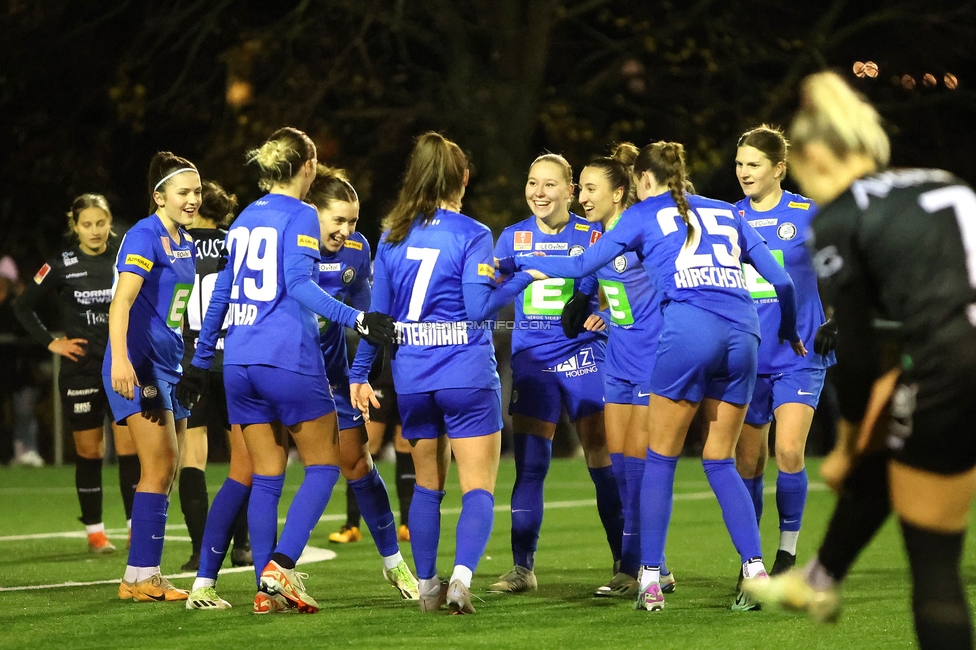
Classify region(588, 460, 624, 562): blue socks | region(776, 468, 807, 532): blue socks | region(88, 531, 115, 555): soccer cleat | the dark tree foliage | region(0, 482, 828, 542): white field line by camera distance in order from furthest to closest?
the dark tree foliage, region(0, 482, 828, 542): white field line, region(88, 531, 115, 555): soccer cleat, region(588, 460, 624, 562): blue socks, region(776, 468, 807, 532): blue socks

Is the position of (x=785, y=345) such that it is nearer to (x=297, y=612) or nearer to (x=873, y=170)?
(x=297, y=612)

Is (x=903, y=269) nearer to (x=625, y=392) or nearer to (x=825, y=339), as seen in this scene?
(x=825, y=339)

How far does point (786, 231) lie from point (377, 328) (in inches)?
101

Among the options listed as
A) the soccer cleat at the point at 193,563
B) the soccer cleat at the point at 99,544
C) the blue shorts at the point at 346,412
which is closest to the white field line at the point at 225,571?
the soccer cleat at the point at 193,563

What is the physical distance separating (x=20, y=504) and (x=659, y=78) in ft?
41.9

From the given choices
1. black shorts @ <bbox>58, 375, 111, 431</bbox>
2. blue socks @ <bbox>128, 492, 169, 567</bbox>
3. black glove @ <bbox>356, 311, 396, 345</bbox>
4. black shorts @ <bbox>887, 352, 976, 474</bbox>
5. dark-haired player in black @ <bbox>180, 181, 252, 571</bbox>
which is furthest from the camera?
black shorts @ <bbox>58, 375, 111, 431</bbox>

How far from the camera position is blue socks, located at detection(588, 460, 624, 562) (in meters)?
8.03

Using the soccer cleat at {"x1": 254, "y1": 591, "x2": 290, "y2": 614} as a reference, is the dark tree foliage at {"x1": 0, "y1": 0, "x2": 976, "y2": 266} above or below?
above

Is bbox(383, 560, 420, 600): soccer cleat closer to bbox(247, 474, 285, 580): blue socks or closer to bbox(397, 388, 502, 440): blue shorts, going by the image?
bbox(247, 474, 285, 580): blue socks

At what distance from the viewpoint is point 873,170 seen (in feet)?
13.9

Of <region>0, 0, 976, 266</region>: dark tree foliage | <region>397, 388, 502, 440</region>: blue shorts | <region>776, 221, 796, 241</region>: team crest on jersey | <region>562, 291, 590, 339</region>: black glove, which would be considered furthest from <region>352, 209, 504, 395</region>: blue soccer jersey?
<region>0, 0, 976, 266</region>: dark tree foliage

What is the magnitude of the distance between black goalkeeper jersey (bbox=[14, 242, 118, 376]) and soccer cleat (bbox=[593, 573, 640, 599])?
4476 mm

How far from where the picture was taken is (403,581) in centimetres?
749

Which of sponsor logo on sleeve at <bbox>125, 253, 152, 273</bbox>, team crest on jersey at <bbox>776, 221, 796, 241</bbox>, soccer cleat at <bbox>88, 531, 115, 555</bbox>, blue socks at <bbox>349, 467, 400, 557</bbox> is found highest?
team crest on jersey at <bbox>776, 221, 796, 241</bbox>
